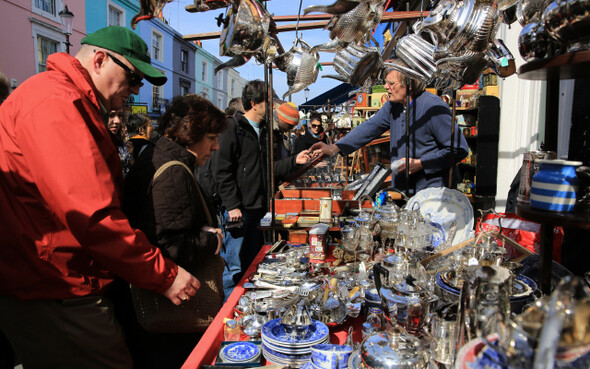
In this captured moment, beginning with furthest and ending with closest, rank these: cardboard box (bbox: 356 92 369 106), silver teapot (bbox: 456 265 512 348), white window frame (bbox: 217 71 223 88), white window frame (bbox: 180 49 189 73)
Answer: white window frame (bbox: 217 71 223 88) < white window frame (bbox: 180 49 189 73) < cardboard box (bbox: 356 92 369 106) < silver teapot (bbox: 456 265 512 348)

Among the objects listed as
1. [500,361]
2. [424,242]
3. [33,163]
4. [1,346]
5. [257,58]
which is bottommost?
[1,346]

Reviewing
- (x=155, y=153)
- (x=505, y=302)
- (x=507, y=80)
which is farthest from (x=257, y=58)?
(x=507, y=80)

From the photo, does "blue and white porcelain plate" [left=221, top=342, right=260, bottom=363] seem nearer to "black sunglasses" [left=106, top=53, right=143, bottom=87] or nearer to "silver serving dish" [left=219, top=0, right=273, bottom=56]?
"black sunglasses" [left=106, top=53, right=143, bottom=87]

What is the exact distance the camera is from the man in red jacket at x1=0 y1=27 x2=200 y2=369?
4.21ft

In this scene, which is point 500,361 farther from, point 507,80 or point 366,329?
point 507,80

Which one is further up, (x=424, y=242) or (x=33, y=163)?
(x=33, y=163)

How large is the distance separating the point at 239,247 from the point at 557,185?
276 cm

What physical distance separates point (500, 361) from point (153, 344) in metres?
1.66

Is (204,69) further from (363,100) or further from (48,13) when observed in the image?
(363,100)

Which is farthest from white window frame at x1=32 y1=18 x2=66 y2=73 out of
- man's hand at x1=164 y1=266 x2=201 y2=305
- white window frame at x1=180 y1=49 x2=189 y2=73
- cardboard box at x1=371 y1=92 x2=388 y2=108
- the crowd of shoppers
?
man's hand at x1=164 y1=266 x2=201 y2=305

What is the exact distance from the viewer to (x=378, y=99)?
6.47 metres

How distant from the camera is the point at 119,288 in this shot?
173 centimetres

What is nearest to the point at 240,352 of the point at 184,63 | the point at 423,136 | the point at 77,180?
the point at 77,180

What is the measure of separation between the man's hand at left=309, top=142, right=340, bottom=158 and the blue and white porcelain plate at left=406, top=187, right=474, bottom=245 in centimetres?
111
